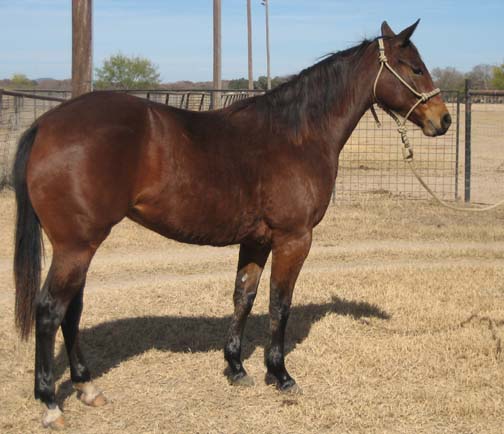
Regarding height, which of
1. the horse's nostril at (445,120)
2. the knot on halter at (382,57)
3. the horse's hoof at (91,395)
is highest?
the knot on halter at (382,57)

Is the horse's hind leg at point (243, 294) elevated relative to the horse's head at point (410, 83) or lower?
lower

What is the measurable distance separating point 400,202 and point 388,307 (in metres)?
6.18

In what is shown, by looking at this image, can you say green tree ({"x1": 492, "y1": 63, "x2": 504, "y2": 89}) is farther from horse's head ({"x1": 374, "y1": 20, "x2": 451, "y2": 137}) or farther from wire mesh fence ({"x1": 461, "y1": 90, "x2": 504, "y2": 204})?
horse's head ({"x1": 374, "y1": 20, "x2": 451, "y2": 137})

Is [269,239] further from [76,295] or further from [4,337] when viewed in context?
[4,337]

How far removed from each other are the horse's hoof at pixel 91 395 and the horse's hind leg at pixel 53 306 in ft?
1.10

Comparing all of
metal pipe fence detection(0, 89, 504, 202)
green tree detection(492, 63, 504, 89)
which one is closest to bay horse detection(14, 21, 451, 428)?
metal pipe fence detection(0, 89, 504, 202)

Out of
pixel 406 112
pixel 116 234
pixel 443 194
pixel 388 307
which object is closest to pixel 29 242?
pixel 406 112

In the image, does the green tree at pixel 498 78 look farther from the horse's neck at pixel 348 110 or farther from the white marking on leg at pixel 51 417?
the white marking on leg at pixel 51 417

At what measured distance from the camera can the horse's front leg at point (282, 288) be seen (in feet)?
15.4

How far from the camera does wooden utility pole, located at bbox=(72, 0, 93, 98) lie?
9000 millimetres

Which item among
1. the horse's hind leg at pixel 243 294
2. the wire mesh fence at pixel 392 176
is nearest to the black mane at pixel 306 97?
the horse's hind leg at pixel 243 294

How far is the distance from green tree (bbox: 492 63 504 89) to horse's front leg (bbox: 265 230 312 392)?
52.7 metres

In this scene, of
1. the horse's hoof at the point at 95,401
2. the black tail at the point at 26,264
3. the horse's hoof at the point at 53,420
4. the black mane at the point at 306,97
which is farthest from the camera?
the black mane at the point at 306,97

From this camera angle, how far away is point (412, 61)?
489 centimetres
